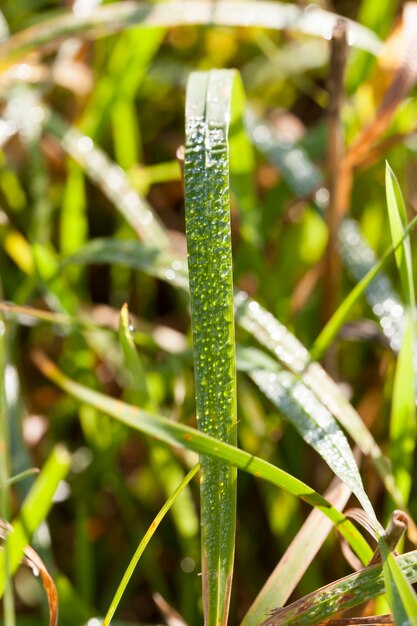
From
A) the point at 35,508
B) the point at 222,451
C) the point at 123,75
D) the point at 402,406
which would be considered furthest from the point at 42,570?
the point at 123,75

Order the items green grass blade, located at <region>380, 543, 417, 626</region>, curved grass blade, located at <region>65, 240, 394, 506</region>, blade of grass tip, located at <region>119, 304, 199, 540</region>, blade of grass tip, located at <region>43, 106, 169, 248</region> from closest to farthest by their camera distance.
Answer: green grass blade, located at <region>380, 543, 417, 626</region> → curved grass blade, located at <region>65, 240, 394, 506</region> → blade of grass tip, located at <region>119, 304, 199, 540</region> → blade of grass tip, located at <region>43, 106, 169, 248</region>

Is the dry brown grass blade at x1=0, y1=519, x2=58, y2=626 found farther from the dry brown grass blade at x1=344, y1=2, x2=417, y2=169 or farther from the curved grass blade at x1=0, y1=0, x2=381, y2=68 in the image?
the curved grass blade at x1=0, y1=0, x2=381, y2=68

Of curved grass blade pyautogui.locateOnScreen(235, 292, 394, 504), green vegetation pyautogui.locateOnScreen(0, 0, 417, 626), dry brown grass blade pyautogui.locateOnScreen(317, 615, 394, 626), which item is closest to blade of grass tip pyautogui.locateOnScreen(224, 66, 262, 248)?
green vegetation pyautogui.locateOnScreen(0, 0, 417, 626)

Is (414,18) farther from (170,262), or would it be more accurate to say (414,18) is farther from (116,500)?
(116,500)

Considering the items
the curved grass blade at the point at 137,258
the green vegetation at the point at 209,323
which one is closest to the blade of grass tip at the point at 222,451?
the green vegetation at the point at 209,323

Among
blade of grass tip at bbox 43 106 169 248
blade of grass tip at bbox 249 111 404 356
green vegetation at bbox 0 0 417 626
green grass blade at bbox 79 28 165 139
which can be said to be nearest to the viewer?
green vegetation at bbox 0 0 417 626

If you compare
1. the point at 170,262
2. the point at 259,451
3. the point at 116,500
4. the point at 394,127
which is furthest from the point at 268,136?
the point at 116,500

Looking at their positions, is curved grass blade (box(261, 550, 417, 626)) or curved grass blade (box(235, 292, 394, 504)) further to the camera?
curved grass blade (box(235, 292, 394, 504))
